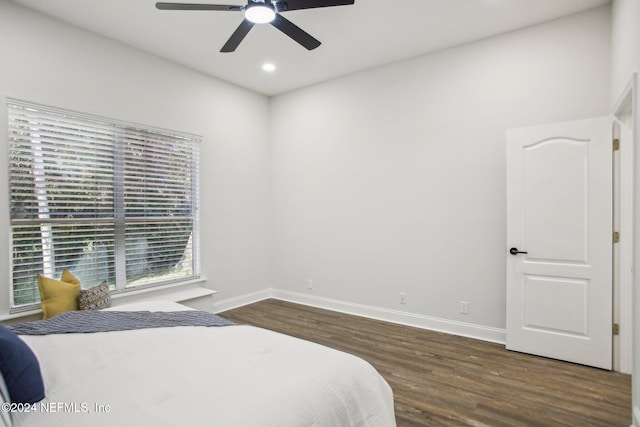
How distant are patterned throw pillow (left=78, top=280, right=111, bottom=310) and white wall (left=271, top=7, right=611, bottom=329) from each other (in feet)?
8.06

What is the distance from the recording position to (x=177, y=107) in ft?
13.2

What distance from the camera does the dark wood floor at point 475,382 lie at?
2.17 meters

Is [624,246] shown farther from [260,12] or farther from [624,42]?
[260,12]

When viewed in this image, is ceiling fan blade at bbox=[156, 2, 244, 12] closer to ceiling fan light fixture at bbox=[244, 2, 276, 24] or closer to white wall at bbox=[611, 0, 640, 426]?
ceiling fan light fixture at bbox=[244, 2, 276, 24]

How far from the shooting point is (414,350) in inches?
126

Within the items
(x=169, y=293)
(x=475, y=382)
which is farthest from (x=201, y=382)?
(x=169, y=293)

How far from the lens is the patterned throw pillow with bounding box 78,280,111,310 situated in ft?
9.50

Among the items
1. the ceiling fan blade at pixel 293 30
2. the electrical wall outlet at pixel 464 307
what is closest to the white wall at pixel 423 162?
the electrical wall outlet at pixel 464 307

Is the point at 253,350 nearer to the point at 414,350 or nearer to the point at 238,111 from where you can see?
the point at 414,350

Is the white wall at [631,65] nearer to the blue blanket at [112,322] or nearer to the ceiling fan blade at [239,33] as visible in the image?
the blue blanket at [112,322]

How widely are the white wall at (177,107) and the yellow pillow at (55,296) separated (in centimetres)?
29

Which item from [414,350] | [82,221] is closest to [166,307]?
[82,221]

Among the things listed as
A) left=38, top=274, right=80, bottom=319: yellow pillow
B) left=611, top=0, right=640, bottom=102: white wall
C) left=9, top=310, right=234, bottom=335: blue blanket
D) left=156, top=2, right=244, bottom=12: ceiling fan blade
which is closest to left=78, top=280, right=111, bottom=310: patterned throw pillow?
left=38, top=274, right=80, bottom=319: yellow pillow

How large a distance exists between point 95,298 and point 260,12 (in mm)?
2699
